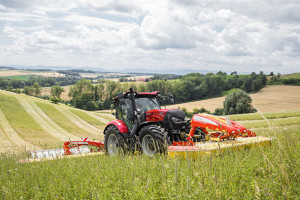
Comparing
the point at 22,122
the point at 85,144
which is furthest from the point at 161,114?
the point at 22,122

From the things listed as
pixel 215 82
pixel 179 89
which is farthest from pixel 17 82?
pixel 215 82

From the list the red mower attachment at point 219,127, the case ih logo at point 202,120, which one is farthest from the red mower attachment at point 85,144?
the case ih logo at point 202,120

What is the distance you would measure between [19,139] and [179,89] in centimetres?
6923

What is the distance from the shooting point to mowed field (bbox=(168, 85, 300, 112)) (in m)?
59.6

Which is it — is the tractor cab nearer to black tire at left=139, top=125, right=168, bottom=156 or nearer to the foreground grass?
black tire at left=139, top=125, right=168, bottom=156

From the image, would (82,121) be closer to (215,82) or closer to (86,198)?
(86,198)

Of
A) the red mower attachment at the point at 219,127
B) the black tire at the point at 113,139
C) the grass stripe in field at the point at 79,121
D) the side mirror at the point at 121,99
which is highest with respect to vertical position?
the side mirror at the point at 121,99

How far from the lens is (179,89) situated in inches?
3656

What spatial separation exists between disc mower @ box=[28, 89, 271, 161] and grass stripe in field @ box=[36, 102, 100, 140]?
28204mm

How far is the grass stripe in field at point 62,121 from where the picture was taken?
3882 cm

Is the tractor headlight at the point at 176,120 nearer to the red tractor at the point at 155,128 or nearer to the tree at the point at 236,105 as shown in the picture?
the red tractor at the point at 155,128

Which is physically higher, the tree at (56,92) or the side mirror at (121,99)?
the side mirror at (121,99)

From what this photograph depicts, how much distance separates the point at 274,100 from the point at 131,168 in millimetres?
71743

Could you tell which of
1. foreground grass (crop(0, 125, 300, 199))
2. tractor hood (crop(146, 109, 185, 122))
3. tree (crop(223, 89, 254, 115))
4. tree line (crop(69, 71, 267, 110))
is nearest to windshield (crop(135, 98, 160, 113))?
tractor hood (crop(146, 109, 185, 122))
